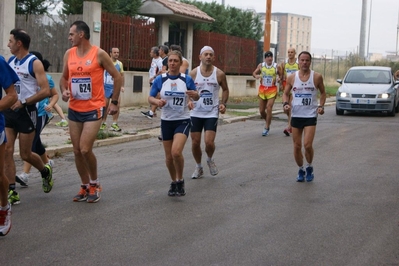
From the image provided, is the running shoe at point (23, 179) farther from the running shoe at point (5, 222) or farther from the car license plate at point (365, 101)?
the car license plate at point (365, 101)

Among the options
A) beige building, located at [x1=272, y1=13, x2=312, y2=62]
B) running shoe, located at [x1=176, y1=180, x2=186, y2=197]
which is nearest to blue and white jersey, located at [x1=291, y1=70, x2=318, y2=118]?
running shoe, located at [x1=176, y1=180, x2=186, y2=197]

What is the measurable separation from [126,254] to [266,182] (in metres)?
4.36

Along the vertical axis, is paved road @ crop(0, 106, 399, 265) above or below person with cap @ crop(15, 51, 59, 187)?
below

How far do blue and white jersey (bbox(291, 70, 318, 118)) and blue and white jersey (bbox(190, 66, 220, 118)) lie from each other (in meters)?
1.17

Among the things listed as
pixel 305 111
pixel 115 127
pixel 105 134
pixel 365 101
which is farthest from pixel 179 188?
pixel 365 101

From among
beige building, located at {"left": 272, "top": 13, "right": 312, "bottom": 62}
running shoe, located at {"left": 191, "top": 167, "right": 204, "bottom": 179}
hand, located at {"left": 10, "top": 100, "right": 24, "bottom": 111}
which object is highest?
beige building, located at {"left": 272, "top": 13, "right": 312, "bottom": 62}

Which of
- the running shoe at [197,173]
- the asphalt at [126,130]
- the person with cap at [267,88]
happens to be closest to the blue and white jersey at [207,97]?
the running shoe at [197,173]

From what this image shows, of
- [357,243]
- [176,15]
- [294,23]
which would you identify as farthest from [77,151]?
[294,23]

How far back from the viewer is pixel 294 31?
328 feet

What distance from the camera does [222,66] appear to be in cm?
3120

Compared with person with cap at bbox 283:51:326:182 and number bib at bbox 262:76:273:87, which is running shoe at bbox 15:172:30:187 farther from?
number bib at bbox 262:76:273:87

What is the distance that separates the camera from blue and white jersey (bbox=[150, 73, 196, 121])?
29.9 feet

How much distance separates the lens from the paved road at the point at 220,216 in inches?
251

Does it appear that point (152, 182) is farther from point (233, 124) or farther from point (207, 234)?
point (233, 124)
